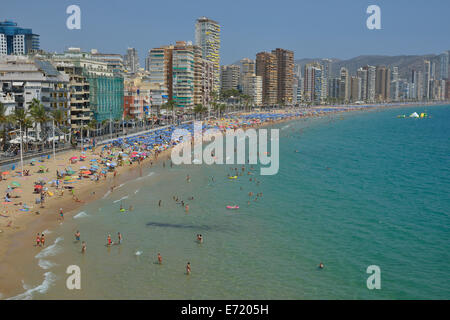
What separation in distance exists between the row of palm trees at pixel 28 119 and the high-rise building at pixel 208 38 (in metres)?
120

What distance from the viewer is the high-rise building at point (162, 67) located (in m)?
142

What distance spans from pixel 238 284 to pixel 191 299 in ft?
10.5

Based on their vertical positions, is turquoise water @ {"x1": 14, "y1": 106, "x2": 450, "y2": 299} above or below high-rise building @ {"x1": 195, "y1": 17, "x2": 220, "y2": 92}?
below

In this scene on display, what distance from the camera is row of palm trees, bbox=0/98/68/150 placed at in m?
53.7

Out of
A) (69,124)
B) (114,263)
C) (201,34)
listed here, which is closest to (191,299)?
(114,263)

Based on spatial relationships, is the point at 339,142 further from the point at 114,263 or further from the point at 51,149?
the point at 114,263

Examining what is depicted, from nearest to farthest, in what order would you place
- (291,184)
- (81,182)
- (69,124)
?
(81,182) < (291,184) < (69,124)

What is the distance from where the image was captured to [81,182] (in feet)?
161
